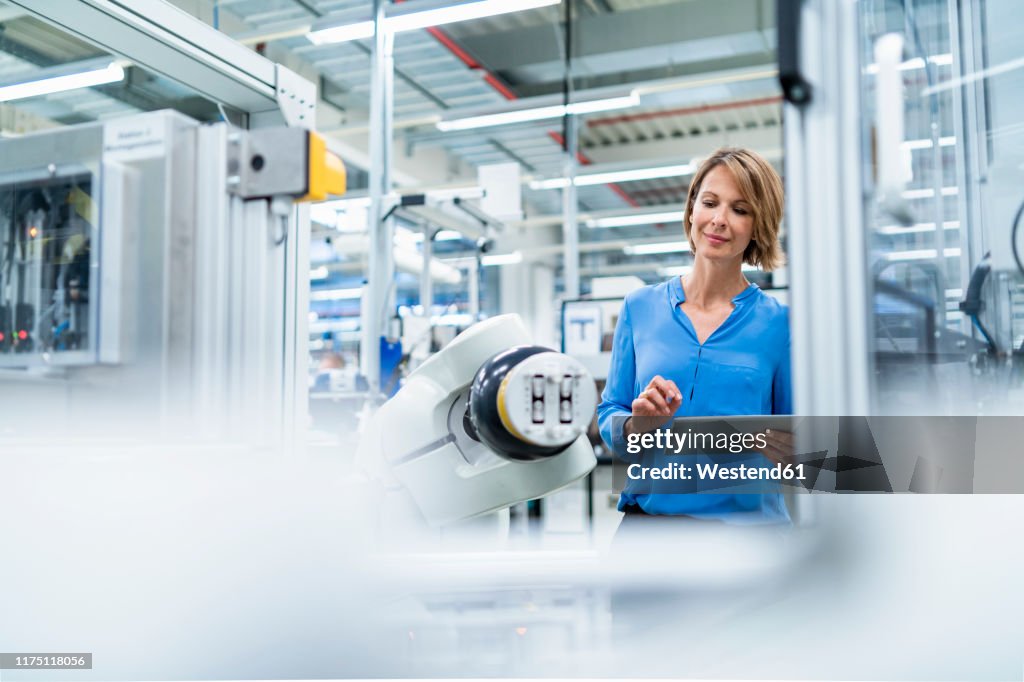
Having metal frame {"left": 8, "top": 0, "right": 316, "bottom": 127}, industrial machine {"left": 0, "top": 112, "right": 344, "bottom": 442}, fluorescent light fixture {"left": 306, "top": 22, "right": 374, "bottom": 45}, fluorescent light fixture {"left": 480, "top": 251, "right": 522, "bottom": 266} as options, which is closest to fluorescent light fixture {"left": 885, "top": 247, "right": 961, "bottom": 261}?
industrial machine {"left": 0, "top": 112, "right": 344, "bottom": 442}

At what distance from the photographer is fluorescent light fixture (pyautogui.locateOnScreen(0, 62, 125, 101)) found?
1.89m

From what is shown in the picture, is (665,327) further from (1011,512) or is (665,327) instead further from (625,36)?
(625,36)

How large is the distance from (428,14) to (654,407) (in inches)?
146

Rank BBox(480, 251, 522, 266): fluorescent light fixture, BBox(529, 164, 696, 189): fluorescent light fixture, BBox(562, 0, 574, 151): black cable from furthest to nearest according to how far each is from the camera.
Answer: BBox(480, 251, 522, 266): fluorescent light fixture
BBox(529, 164, 696, 189): fluorescent light fixture
BBox(562, 0, 574, 151): black cable

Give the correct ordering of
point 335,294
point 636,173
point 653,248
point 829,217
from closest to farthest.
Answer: point 829,217, point 636,173, point 653,248, point 335,294

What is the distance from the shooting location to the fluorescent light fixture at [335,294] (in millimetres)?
12688

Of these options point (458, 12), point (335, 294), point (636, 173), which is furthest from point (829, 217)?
point (335, 294)

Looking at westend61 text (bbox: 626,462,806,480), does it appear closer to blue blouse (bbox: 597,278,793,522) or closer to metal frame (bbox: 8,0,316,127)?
blue blouse (bbox: 597,278,793,522)

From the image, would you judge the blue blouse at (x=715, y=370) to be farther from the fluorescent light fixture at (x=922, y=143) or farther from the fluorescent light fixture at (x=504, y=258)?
the fluorescent light fixture at (x=504, y=258)

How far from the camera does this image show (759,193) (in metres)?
1.06

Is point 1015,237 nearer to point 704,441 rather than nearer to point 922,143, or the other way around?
point 922,143

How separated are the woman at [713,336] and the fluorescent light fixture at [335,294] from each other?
1160 cm

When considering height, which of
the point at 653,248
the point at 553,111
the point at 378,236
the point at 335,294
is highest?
the point at 553,111

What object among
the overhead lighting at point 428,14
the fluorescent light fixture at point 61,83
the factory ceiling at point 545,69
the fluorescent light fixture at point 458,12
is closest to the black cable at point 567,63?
the factory ceiling at point 545,69
